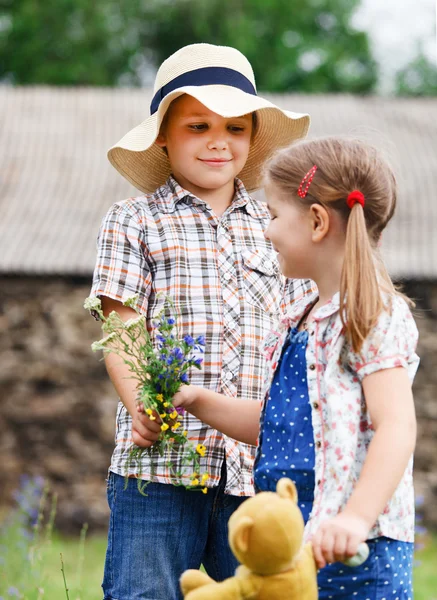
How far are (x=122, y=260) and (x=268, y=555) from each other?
40.7 inches

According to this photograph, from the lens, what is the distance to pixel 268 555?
1.73m

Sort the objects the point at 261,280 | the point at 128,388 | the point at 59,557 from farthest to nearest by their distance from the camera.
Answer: the point at 59,557
the point at 261,280
the point at 128,388

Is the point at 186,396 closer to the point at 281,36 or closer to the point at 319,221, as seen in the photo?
the point at 319,221

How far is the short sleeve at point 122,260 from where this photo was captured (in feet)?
8.29

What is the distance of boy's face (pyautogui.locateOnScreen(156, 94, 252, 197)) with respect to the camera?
266 centimetres

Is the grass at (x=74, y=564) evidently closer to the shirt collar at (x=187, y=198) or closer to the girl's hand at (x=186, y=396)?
the shirt collar at (x=187, y=198)

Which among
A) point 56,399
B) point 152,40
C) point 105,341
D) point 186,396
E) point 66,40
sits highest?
point 152,40

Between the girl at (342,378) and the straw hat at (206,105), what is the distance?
45 centimetres

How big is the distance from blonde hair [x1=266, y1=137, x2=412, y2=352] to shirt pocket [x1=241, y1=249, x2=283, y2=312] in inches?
17.4


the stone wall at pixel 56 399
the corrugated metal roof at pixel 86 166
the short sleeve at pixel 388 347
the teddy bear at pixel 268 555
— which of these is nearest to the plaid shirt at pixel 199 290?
the short sleeve at pixel 388 347

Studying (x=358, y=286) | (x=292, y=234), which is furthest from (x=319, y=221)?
(x=358, y=286)

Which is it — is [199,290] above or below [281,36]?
below

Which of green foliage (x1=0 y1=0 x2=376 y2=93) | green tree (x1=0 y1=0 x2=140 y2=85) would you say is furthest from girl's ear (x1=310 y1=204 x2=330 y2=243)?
green tree (x1=0 y1=0 x2=140 y2=85)

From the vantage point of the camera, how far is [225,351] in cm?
259
